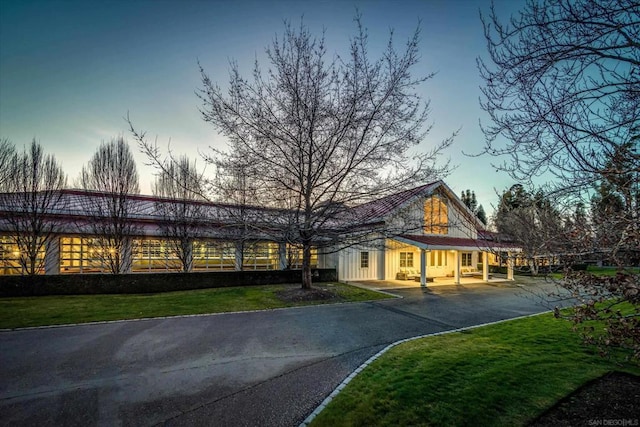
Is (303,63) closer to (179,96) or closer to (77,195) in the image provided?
(179,96)

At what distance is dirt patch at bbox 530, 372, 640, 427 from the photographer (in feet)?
11.0

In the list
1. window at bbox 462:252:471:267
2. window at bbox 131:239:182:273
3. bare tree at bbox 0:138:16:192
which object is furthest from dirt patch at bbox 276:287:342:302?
A: window at bbox 462:252:471:267

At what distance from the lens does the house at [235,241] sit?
38.2 feet

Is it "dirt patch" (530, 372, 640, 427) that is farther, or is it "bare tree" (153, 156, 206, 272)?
"bare tree" (153, 156, 206, 272)

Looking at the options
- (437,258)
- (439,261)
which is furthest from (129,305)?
(439,261)

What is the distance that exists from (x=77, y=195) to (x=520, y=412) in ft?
79.4

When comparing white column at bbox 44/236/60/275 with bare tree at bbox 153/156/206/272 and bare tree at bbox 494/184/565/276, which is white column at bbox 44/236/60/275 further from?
bare tree at bbox 494/184/565/276

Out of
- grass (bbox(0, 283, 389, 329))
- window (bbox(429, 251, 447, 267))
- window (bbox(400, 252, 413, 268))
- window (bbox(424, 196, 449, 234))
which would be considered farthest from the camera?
window (bbox(429, 251, 447, 267))

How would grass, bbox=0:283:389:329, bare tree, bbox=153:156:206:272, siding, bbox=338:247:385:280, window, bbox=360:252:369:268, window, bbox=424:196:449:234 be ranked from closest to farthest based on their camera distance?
grass, bbox=0:283:389:329
window, bbox=424:196:449:234
bare tree, bbox=153:156:206:272
siding, bbox=338:247:385:280
window, bbox=360:252:369:268

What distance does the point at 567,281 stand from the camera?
3.15 meters

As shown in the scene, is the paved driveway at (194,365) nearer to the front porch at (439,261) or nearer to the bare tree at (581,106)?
Result: the bare tree at (581,106)

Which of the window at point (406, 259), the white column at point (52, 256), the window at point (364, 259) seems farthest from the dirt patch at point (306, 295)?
the white column at point (52, 256)

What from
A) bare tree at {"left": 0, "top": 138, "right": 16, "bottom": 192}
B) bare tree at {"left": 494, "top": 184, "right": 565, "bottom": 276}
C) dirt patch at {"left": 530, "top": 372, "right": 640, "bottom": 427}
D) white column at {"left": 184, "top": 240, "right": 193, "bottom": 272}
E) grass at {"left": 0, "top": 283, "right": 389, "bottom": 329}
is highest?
bare tree at {"left": 0, "top": 138, "right": 16, "bottom": 192}

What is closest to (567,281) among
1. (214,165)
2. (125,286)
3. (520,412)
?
(520,412)
